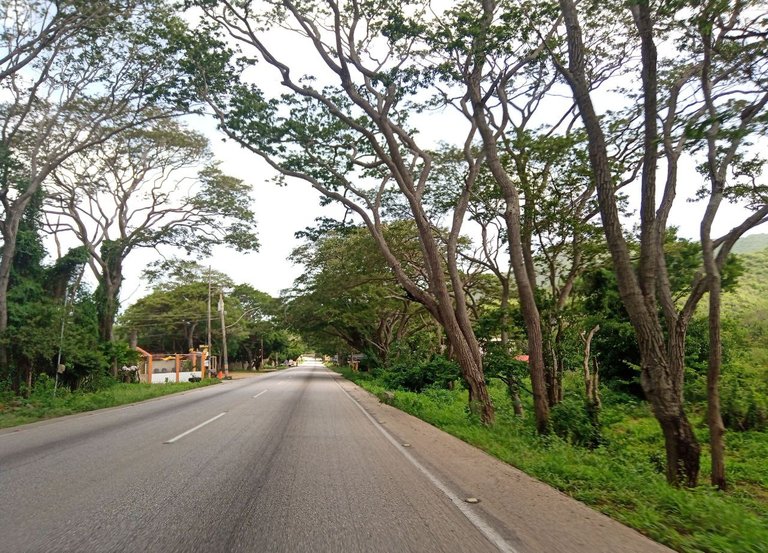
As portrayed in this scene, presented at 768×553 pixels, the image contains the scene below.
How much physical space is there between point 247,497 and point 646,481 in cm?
475

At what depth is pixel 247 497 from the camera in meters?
5.82

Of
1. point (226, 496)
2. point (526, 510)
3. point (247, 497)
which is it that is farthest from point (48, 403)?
point (526, 510)

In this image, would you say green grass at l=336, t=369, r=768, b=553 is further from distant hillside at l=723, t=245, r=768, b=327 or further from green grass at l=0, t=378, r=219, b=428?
distant hillside at l=723, t=245, r=768, b=327

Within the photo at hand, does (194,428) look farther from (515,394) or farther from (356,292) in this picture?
(356,292)

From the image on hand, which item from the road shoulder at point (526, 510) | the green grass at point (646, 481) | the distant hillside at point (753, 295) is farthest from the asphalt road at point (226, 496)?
the distant hillside at point (753, 295)

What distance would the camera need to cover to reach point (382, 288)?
28.5 m

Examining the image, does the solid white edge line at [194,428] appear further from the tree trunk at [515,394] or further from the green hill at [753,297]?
the green hill at [753,297]

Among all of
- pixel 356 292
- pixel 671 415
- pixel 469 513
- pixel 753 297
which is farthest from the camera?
pixel 753 297

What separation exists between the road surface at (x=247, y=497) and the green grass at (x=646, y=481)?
0.47 m

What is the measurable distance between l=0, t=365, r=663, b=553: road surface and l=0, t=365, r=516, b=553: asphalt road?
0.06ft

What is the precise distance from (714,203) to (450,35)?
21.9ft

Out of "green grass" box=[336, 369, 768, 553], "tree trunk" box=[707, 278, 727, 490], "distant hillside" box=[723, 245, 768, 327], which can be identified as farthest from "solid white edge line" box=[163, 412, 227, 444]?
"distant hillside" box=[723, 245, 768, 327]

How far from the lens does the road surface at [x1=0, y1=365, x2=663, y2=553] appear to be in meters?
4.45

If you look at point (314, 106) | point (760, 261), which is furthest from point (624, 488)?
point (760, 261)
